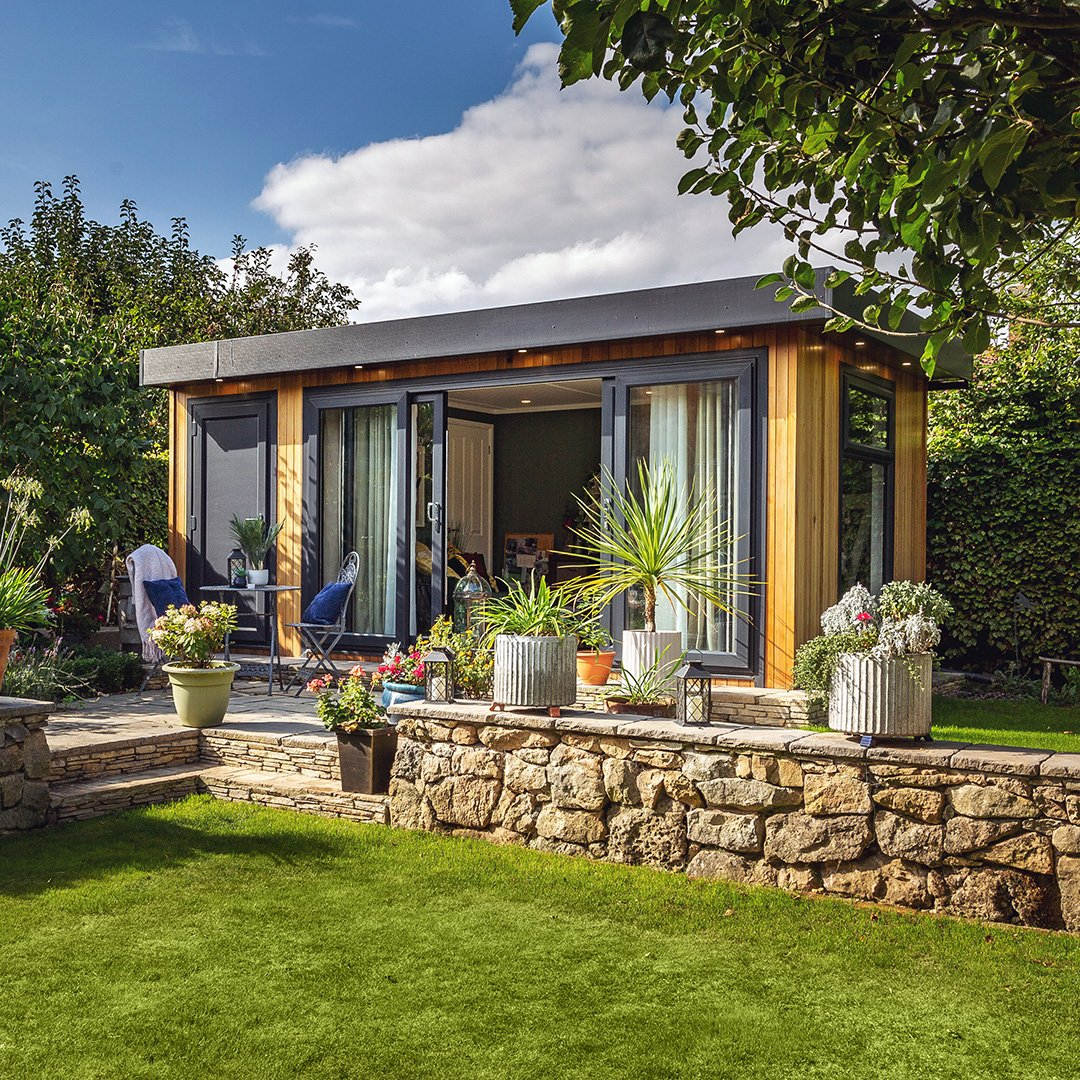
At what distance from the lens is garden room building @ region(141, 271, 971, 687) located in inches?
282

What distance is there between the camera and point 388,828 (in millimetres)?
5281

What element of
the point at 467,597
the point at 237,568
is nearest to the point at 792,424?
the point at 467,597

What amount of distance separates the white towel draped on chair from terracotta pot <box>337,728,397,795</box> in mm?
3325

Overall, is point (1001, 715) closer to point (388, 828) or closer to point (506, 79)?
point (388, 828)

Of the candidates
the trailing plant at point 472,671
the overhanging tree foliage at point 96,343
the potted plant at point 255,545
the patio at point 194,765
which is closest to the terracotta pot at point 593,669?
the trailing plant at point 472,671

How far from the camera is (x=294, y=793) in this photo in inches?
224

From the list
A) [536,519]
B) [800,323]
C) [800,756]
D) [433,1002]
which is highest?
[800,323]

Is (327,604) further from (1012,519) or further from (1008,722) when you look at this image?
(1012,519)

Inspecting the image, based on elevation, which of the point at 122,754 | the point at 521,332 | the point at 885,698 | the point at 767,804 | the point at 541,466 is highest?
the point at 521,332

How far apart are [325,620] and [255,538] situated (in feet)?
3.87

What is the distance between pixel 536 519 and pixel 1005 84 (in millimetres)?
10110

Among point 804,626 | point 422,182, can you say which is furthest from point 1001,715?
point 422,182

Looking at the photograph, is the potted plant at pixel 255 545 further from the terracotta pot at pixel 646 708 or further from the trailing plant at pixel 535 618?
the terracotta pot at pixel 646 708

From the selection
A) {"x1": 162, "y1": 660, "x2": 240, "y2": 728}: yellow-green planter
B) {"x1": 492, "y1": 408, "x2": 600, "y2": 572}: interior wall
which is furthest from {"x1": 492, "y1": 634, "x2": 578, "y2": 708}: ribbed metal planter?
{"x1": 492, "y1": 408, "x2": 600, "y2": 572}: interior wall
